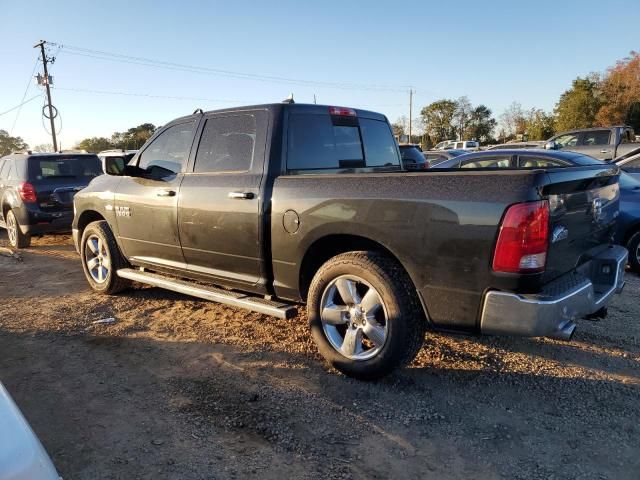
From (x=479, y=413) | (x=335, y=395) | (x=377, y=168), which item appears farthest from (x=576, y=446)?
(x=377, y=168)

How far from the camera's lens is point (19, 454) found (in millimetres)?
1511

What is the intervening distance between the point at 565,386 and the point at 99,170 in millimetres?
8772

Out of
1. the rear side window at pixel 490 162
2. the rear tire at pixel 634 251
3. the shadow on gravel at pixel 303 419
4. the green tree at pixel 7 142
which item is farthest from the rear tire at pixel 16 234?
the green tree at pixel 7 142

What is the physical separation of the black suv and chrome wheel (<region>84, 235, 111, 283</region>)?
3.17 metres

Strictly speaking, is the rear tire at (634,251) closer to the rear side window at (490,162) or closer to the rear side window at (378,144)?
the rear side window at (490,162)

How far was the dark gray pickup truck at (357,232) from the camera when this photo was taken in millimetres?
2707

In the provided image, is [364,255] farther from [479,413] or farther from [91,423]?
[91,423]

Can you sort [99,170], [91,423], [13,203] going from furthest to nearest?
[99,170] → [13,203] → [91,423]

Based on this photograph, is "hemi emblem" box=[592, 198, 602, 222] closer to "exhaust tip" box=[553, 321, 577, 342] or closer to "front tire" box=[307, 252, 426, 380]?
"exhaust tip" box=[553, 321, 577, 342]

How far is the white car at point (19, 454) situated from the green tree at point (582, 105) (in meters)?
50.4

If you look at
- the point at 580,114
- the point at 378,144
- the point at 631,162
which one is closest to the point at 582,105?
the point at 580,114

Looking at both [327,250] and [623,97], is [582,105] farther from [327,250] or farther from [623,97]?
[327,250]

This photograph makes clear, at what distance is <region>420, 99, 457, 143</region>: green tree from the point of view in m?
77.4

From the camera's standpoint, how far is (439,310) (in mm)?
2990
